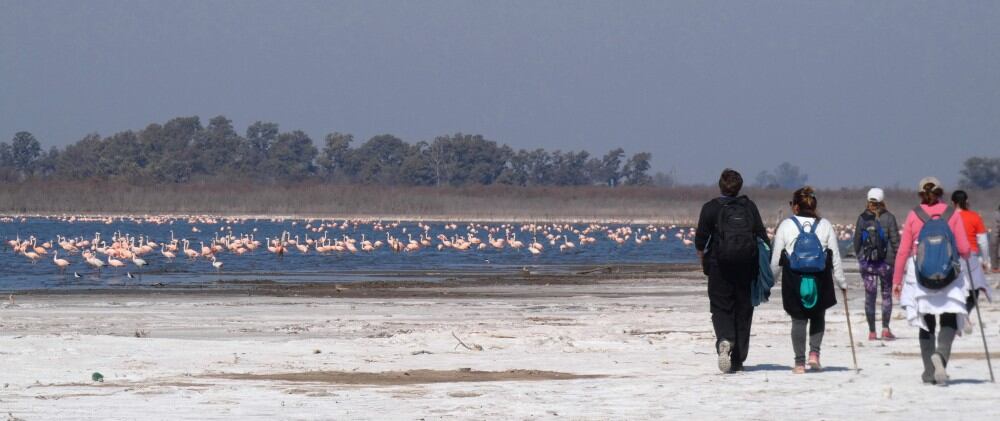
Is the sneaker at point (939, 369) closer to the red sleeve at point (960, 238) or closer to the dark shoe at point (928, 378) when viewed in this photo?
the dark shoe at point (928, 378)

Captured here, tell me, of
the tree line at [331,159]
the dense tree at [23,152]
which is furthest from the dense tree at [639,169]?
the dense tree at [23,152]

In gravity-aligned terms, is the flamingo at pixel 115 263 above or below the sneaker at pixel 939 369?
below

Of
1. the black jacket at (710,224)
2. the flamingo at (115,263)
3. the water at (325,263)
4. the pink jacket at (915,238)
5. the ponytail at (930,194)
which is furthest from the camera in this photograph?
the flamingo at (115,263)

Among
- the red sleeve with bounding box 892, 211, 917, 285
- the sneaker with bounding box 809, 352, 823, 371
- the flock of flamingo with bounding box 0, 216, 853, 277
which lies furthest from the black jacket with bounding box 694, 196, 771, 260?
the flock of flamingo with bounding box 0, 216, 853, 277

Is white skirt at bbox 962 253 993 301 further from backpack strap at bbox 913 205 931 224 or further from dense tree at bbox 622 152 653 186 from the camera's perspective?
dense tree at bbox 622 152 653 186

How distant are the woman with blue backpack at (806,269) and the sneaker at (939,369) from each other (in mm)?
1118

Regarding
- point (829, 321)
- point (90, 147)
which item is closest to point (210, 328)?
point (829, 321)

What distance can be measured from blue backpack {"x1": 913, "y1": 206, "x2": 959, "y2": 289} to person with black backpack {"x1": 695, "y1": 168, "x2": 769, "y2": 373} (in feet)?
4.29

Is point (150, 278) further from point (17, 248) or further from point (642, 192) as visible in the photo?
point (642, 192)

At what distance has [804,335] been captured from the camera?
11.9m

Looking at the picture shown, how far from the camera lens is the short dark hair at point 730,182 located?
12102mm

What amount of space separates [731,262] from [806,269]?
55cm

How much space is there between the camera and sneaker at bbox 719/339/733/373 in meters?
11.8

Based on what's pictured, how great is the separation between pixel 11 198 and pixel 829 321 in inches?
3567
